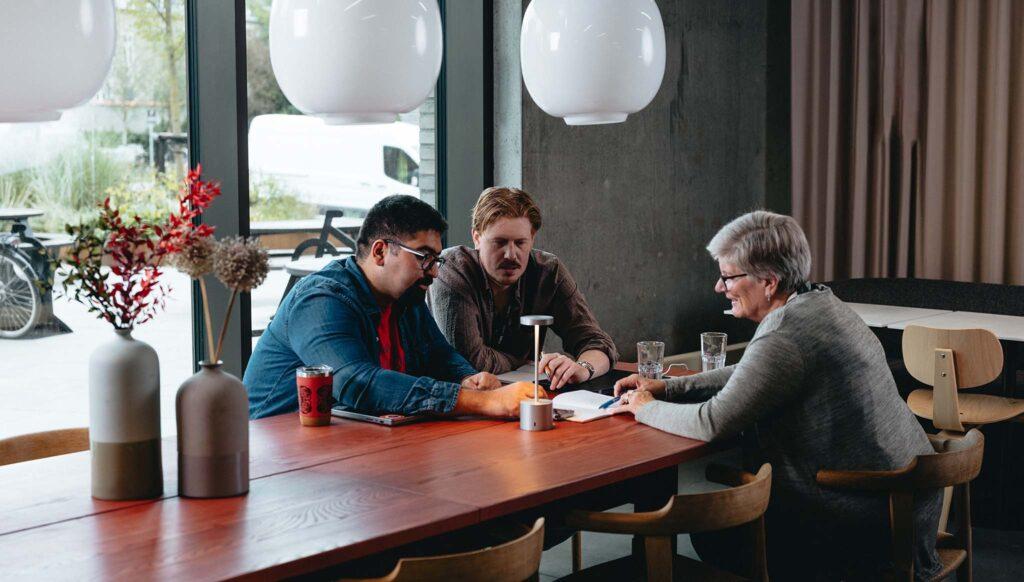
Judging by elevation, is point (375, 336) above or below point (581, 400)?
above

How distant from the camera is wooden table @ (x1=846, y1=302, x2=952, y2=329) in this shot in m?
4.94

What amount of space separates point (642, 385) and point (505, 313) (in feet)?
2.56

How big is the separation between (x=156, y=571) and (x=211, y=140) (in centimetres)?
240

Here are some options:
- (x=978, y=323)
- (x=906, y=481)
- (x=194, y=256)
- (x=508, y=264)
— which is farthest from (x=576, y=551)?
(x=978, y=323)

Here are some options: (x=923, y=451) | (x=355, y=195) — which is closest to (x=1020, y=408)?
(x=923, y=451)

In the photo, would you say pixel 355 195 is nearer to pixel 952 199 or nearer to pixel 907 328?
pixel 907 328

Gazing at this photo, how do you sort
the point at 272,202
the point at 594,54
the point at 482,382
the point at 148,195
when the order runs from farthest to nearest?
the point at 272,202 → the point at 148,195 → the point at 482,382 → the point at 594,54

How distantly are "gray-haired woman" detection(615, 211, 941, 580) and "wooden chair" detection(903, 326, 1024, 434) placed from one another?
1608 millimetres

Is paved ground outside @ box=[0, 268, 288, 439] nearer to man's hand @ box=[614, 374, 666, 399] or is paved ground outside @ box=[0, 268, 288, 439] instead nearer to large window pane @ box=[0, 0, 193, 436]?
large window pane @ box=[0, 0, 193, 436]

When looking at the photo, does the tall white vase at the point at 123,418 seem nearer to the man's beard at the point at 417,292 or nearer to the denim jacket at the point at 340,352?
the denim jacket at the point at 340,352

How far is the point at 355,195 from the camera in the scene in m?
4.41

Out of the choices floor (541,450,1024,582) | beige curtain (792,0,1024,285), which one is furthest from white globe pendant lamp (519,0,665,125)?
beige curtain (792,0,1024,285)

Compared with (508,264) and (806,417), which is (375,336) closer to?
(508,264)

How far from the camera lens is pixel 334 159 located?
4.31 meters
